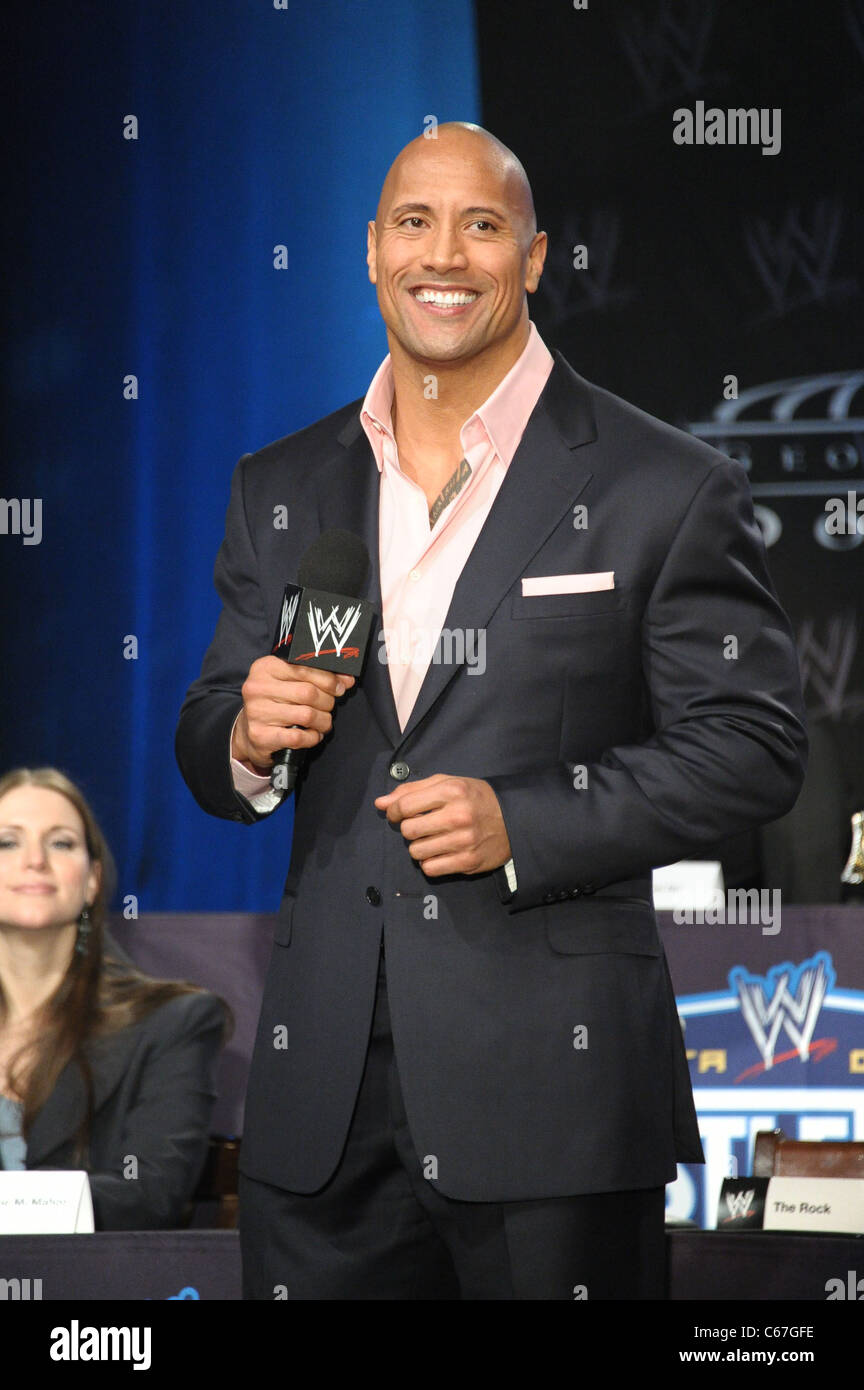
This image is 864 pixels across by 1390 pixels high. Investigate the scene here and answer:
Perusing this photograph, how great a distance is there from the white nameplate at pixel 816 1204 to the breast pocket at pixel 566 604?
1.14 meters

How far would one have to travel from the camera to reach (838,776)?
16.4 feet

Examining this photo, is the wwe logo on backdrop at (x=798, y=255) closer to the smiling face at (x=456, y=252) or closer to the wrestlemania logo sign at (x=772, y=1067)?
the wrestlemania logo sign at (x=772, y=1067)

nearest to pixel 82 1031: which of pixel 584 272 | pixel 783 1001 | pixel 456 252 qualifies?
pixel 783 1001

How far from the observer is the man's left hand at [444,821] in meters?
1.58

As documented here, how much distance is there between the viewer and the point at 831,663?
5094 millimetres

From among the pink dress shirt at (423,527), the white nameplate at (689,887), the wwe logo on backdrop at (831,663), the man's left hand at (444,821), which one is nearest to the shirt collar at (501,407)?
the pink dress shirt at (423,527)

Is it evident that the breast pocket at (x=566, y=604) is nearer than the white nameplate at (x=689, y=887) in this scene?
Yes

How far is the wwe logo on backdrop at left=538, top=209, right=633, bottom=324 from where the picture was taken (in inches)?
199

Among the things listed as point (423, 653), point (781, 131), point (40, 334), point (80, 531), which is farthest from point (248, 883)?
point (423, 653)

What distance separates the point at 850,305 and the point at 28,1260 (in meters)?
3.88

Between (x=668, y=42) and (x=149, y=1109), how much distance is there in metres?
3.67

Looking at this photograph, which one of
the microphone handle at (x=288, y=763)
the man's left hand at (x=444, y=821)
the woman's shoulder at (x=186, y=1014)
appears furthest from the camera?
the woman's shoulder at (x=186, y=1014)

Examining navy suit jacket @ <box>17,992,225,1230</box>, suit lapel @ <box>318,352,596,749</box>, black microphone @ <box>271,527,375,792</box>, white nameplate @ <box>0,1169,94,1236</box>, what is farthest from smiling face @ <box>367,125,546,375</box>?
navy suit jacket @ <box>17,992,225,1230</box>
